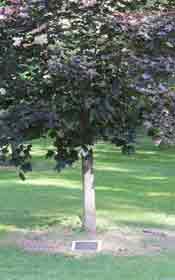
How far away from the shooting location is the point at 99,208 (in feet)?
40.4

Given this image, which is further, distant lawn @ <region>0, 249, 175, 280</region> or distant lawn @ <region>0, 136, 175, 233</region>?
distant lawn @ <region>0, 136, 175, 233</region>

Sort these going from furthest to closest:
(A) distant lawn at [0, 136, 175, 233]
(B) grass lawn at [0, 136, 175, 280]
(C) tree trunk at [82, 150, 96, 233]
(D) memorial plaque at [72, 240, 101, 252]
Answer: (A) distant lawn at [0, 136, 175, 233], (C) tree trunk at [82, 150, 96, 233], (D) memorial plaque at [72, 240, 101, 252], (B) grass lawn at [0, 136, 175, 280]

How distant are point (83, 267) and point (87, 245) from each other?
48.4 inches

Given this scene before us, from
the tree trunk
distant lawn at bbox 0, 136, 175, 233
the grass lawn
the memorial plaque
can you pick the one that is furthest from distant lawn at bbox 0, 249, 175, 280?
distant lawn at bbox 0, 136, 175, 233


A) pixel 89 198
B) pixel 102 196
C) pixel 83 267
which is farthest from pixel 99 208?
pixel 83 267

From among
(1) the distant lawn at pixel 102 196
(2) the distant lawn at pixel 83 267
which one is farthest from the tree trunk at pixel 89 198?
(2) the distant lawn at pixel 83 267

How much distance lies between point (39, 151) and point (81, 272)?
60.2 feet

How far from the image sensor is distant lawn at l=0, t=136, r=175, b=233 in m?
10.9

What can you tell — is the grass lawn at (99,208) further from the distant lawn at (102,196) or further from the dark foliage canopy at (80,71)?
the dark foliage canopy at (80,71)

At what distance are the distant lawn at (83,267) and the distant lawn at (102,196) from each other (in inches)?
82.1

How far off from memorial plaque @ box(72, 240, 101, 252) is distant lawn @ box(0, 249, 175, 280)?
54 centimetres

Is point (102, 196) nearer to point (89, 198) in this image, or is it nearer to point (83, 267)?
point (89, 198)

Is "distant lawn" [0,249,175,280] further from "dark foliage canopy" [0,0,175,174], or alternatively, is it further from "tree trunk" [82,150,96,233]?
"tree trunk" [82,150,96,233]

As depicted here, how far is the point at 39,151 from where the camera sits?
1006 inches
